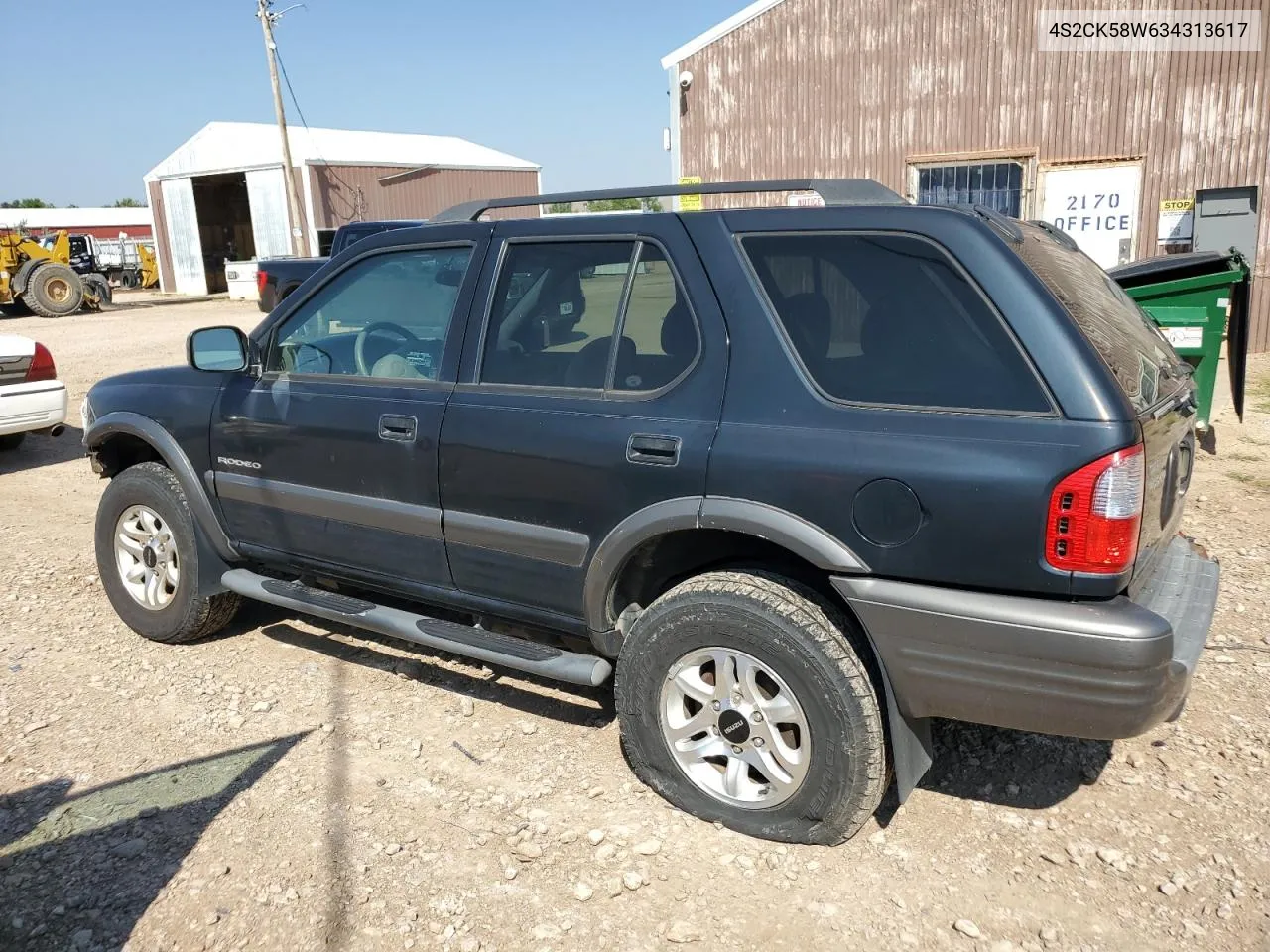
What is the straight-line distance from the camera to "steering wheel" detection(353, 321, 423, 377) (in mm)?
3838

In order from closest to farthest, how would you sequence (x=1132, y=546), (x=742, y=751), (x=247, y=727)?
(x=1132, y=546)
(x=742, y=751)
(x=247, y=727)

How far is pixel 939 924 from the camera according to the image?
8.61ft

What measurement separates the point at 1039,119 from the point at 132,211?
63107mm

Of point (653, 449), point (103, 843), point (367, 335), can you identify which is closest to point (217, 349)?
point (367, 335)

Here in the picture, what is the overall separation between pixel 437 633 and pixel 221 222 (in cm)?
3566

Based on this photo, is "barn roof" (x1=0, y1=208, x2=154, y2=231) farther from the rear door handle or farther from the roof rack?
the rear door handle

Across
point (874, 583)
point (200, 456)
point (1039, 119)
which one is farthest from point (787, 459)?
point (1039, 119)

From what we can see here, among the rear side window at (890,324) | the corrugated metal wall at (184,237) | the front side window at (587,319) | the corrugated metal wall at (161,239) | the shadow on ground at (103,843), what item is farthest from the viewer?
the corrugated metal wall at (161,239)

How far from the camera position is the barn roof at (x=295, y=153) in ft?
95.5

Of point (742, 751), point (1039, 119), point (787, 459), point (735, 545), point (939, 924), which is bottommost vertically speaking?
point (939, 924)

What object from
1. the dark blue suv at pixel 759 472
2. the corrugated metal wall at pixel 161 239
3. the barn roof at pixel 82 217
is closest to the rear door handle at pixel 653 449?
the dark blue suv at pixel 759 472

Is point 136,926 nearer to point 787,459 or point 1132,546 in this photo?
point 787,459

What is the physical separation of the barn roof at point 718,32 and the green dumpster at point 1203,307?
7.71 m

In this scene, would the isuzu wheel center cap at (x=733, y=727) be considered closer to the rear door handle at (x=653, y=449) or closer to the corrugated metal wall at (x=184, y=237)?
the rear door handle at (x=653, y=449)
